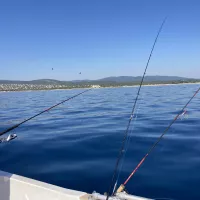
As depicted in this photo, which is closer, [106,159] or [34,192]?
[34,192]

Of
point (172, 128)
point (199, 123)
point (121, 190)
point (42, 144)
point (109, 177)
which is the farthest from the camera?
point (199, 123)

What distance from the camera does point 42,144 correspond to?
811 cm

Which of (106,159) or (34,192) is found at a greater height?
(34,192)

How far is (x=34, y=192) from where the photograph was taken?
371 cm

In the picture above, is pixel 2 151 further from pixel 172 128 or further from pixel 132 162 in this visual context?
pixel 172 128

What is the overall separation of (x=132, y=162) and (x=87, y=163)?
3.92ft

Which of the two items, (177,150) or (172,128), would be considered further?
(172,128)

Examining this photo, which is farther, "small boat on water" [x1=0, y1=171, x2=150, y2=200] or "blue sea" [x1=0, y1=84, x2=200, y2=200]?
"blue sea" [x1=0, y1=84, x2=200, y2=200]

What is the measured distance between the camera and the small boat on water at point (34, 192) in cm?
332

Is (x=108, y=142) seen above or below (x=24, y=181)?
below

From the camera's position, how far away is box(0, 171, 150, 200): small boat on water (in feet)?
10.9

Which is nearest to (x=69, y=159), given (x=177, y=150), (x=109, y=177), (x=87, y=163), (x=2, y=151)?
(x=87, y=163)

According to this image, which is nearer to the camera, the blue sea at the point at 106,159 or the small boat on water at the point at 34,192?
the small boat on water at the point at 34,192

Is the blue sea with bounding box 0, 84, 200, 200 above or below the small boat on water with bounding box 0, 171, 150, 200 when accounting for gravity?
below
